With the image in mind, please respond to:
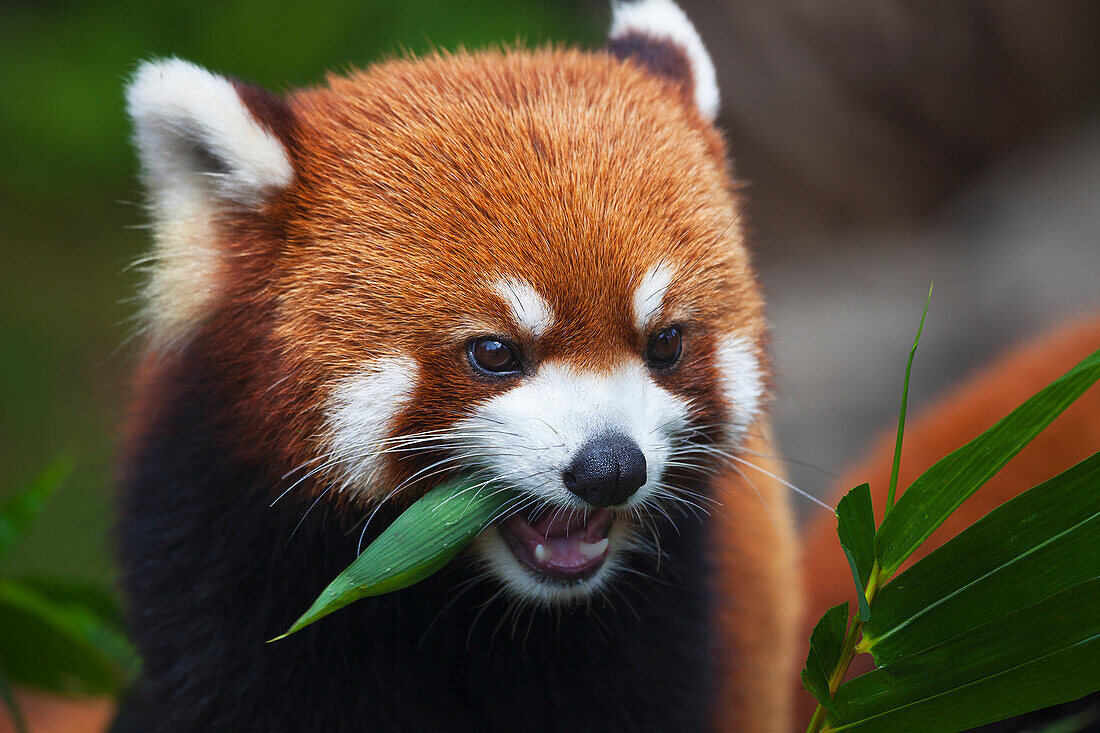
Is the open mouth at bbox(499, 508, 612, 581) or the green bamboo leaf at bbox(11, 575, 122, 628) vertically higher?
the open mouth at bbox(499, 508, 612, 581)

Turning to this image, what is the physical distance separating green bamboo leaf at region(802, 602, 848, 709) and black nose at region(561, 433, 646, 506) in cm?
27

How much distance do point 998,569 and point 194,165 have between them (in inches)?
43.6

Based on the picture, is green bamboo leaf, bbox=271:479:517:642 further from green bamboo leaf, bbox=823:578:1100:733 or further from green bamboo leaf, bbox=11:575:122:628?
green bamboo leaf, bbox=11:575:122:628

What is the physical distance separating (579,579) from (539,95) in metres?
0.65

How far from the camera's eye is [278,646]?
140 centimetres

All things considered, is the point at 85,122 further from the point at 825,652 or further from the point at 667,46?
the point at 825,652

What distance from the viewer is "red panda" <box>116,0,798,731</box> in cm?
127

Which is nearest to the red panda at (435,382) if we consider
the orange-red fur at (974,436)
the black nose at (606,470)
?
the black nose at (606,470)

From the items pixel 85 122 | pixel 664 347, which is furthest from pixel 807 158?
pixel 664 347

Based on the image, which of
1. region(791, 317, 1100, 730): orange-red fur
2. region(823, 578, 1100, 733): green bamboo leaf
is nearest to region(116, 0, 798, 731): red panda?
region(823, 578, 1100, 733): green bamboo leaf

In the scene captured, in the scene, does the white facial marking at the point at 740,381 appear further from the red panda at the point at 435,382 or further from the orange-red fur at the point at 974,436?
the orange-red fur at the point at 974,436

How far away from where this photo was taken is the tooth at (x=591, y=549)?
138 cm

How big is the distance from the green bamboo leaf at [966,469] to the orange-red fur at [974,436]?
0.91 m

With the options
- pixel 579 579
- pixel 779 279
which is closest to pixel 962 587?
pixel 579 579
